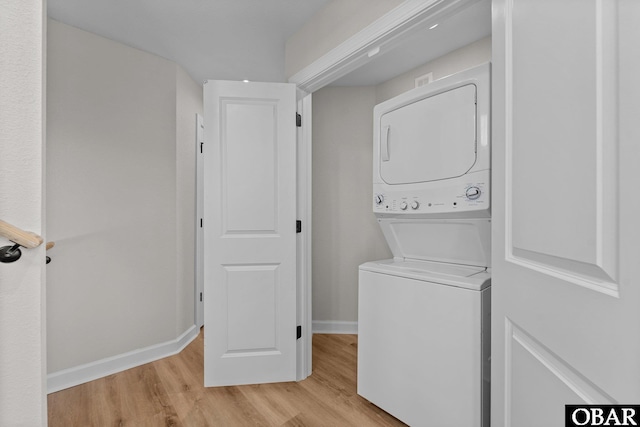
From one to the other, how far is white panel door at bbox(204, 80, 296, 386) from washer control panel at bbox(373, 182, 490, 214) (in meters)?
0.72

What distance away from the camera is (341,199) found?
3.37m

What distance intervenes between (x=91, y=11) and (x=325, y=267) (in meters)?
2.73

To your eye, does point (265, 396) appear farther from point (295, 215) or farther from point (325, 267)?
point (325, 267)

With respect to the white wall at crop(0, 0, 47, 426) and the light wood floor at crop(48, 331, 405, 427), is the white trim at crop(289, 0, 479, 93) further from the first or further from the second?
the light wood floor at crop(48, 331, 405, 427)

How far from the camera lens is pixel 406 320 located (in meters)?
1.73

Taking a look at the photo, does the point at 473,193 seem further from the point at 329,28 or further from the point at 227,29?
the point at 227,29

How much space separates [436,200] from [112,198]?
238 cm

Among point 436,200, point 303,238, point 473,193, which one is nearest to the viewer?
point 473,193
